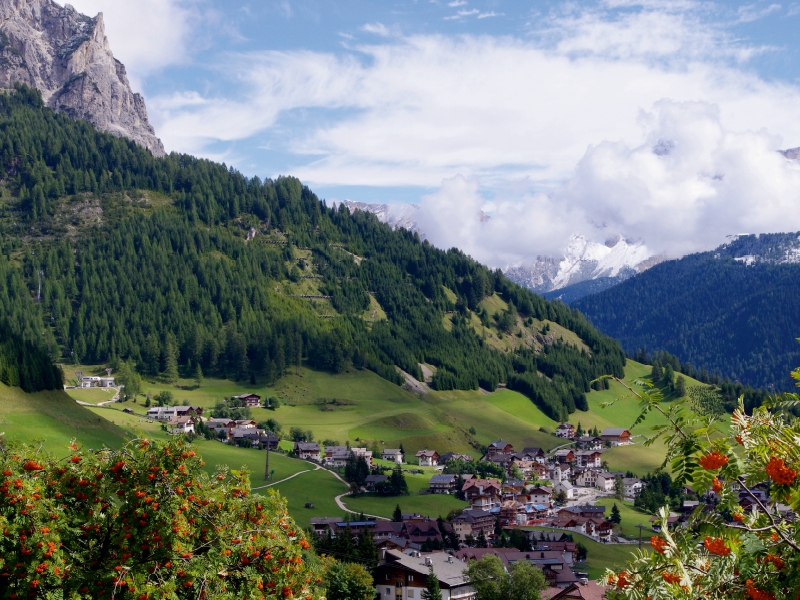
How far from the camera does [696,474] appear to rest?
12.5 m

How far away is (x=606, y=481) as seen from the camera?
192m

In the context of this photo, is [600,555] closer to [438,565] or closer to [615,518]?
[615,518]

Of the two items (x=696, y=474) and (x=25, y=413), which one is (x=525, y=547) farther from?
(x=696, y=474)

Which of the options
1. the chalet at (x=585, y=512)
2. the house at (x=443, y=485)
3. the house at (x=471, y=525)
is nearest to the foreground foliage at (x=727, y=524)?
the house at (x=471, y=525)

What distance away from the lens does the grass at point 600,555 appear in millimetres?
114319

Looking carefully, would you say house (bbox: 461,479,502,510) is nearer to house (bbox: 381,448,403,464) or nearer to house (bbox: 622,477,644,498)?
house (bbox: 381,448,403,464)

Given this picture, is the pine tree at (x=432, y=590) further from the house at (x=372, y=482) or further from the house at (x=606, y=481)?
the house at (x=606, y=481)

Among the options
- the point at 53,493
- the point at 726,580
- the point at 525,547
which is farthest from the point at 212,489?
the point at 525,547

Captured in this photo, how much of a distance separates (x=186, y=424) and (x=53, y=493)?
16841 centimetres

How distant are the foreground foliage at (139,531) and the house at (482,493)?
458 feet

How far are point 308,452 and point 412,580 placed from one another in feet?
307

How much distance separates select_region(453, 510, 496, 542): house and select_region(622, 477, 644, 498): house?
55396mm

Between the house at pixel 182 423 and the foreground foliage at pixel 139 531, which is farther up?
the foreground foliage at pixel 139 531

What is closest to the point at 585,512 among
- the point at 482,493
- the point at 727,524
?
the point at 482,493
